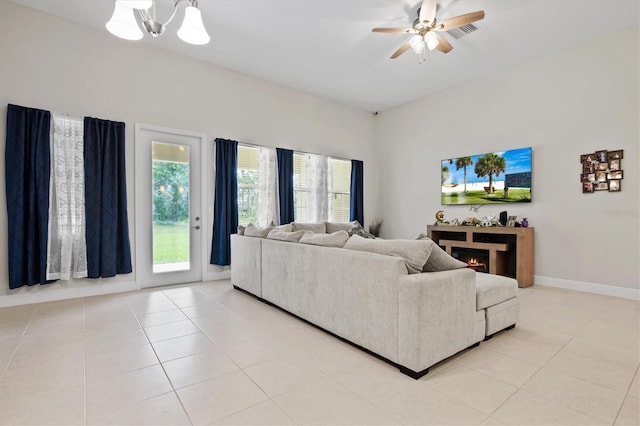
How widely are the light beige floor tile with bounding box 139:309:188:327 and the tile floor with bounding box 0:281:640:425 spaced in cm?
3

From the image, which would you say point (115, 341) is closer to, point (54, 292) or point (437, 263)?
point (54, 292)

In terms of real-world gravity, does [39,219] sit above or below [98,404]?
above

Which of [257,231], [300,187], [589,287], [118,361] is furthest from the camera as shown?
[300,187]

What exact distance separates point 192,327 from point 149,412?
4.18 feet

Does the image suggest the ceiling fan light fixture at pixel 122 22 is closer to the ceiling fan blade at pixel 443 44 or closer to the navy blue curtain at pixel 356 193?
the ceiling fan blade at pixel 443 44

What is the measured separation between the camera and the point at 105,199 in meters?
4.05

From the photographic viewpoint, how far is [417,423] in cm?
157

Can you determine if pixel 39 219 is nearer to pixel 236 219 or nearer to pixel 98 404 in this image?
pixel 236 219

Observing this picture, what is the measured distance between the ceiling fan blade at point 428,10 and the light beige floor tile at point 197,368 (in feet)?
12.3

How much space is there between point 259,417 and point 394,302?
1062 mm

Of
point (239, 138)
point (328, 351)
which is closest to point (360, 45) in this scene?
point (239, 138)

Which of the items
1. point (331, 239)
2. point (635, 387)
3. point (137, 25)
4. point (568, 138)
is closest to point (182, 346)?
point (331, 239)

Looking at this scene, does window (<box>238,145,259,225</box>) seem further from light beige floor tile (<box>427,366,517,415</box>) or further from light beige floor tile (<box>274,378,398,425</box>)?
light beige floor tile (<box>427,366,517,415</box>)

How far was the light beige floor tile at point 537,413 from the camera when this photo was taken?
1.58 metres
